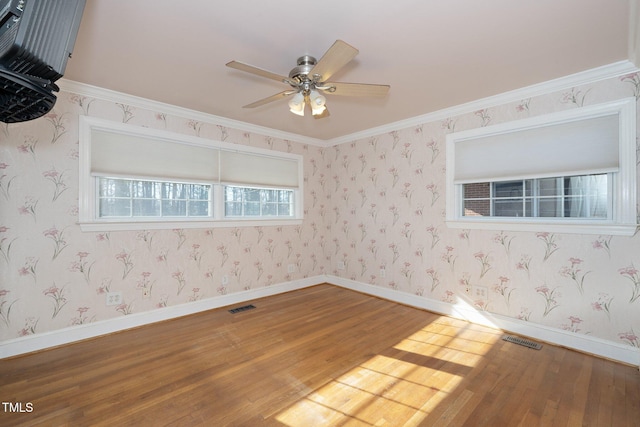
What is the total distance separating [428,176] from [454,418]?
254 centimetres

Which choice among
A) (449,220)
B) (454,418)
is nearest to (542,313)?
(449,220)

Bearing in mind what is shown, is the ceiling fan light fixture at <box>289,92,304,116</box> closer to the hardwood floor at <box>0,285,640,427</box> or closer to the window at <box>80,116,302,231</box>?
the window at <box>80,116,302,231</box>

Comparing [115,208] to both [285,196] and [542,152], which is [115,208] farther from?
[542,152]

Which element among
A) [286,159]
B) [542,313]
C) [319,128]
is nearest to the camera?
[542,313]

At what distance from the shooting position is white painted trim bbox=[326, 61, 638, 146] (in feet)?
7.60

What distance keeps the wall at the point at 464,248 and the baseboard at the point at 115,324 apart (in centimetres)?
162

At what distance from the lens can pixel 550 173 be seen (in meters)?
2.62

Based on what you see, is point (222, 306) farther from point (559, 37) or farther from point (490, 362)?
point (559, 37)

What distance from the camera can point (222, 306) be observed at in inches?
140

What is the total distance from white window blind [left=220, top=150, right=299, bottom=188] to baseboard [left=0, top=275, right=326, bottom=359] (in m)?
1.53

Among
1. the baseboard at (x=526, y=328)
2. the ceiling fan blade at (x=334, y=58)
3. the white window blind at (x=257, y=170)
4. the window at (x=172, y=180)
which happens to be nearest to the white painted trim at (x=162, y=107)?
the window at (x=172, y=180)

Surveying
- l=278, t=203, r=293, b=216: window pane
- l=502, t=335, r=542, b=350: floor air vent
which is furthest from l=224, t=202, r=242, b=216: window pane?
l=502, t=335, r=542, b=350: floor air vent

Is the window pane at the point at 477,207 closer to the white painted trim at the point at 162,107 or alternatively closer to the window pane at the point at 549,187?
the window pane at the point at 549,187

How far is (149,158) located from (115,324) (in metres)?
1.76
